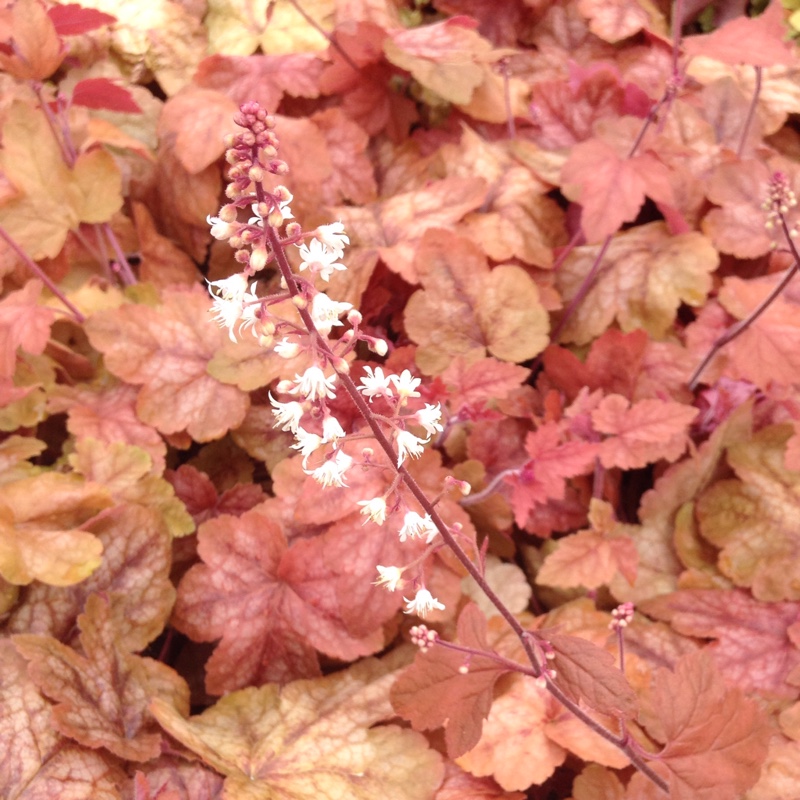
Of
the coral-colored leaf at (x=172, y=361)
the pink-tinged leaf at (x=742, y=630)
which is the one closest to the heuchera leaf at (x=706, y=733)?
the pink-tinged leaf at (x=742, y=630)

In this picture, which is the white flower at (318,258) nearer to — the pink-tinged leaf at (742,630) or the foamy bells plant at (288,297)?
the foamy bells plant at (288,297)

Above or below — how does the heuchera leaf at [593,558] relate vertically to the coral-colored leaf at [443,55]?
below

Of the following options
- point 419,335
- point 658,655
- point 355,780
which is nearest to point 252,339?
point 419,335

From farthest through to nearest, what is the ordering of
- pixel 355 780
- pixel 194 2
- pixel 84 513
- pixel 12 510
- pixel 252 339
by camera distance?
1. pixel 194 2
2. pixel 252 339
3. pixel 84 513
4. pixel 12 510
5. pixel 355 780

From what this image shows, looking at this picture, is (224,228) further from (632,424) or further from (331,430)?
(632,424)

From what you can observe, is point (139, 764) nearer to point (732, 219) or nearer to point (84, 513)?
point (84, 513)

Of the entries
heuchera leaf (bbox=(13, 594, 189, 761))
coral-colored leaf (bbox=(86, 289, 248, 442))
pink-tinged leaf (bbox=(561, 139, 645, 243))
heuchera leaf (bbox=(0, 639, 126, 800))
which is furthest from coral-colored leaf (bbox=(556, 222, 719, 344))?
heuchera leaf (bbox=(0, 639, 126, 800))

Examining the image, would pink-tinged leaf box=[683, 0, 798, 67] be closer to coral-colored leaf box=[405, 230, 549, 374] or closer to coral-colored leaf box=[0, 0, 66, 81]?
coral-colored leaf box=[405, 230, 549, 374]
